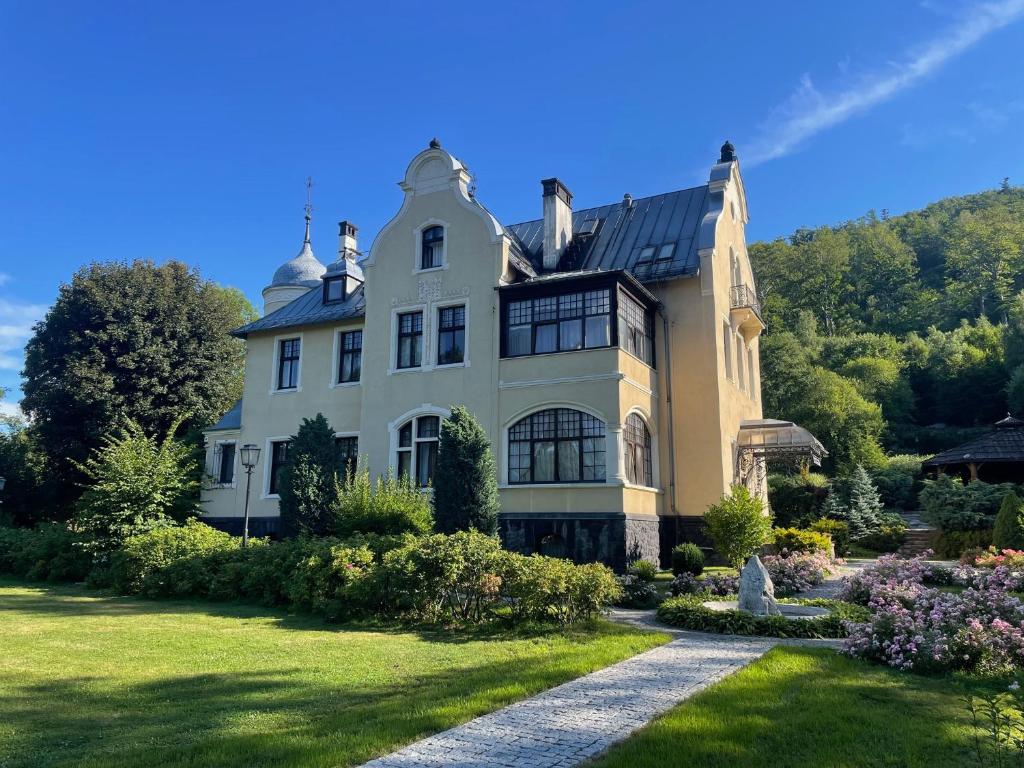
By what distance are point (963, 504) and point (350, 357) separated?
20733 mm

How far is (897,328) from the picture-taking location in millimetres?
63781

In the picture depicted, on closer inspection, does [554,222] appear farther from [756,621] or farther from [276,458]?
[756,621]

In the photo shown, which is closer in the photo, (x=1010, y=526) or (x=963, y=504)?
(x=1010, y=526)

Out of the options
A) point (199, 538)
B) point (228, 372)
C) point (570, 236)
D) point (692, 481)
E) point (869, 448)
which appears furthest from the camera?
point (869, 448)

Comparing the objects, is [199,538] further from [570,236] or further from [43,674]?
[570,236]

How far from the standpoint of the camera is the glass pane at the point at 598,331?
19888mm

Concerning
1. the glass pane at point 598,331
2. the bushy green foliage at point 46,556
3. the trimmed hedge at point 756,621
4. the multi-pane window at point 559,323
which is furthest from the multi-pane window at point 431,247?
the trimmed hedge at point 756,621

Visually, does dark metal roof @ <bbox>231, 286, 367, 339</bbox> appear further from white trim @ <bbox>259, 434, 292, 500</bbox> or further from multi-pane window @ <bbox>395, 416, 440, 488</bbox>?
multi-pane window @ <bbox>395, 416, 440, 488</bbox>

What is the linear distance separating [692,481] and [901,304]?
5375cm

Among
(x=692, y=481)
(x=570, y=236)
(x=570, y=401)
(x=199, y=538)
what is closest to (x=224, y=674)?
(x=199, y=538)

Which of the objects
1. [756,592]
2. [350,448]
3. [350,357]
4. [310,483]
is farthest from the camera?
[350,357]

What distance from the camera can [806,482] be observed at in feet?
103

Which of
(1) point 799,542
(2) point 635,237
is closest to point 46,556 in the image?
(2) point 635,237

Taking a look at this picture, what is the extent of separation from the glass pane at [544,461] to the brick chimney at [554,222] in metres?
6.86
